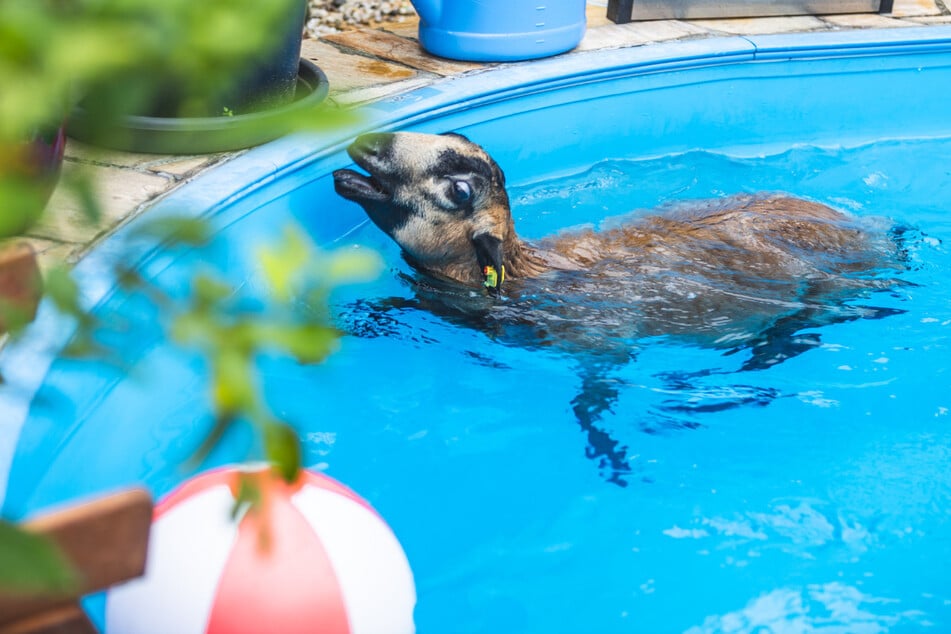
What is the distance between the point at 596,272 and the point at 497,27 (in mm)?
2694

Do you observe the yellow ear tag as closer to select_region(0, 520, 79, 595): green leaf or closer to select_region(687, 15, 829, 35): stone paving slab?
select_region(0, 520, 79, 595): green leaf

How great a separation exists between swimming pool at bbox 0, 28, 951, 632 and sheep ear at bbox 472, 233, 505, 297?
0.40m

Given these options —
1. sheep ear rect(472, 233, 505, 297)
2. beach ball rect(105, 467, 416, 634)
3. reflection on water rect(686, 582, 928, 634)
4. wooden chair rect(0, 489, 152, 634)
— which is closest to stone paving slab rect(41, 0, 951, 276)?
sheep ear rect(472, 233, 505, 297)

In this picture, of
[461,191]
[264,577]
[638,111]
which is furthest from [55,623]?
[638,111]

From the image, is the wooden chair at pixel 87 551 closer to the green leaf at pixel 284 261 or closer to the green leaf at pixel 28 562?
the green leaf at pixel 28 562

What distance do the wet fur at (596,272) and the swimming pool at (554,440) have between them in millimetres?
105

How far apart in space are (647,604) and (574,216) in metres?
3.49

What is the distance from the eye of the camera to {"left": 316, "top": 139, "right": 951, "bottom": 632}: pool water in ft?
12.4

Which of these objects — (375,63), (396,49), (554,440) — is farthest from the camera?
(396,49)

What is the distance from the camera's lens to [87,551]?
1946mm

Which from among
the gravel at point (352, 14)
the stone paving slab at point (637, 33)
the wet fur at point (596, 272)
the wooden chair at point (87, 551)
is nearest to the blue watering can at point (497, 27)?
the stone paving slab at point (637, 33)

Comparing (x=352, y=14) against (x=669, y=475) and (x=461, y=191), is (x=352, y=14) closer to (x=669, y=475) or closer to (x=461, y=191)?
(x=461, y=191)

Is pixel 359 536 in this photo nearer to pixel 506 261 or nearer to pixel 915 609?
pixel 915 609

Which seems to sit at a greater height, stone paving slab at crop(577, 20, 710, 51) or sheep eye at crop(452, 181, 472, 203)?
stone paving slab at crop(577, 20, 710, 51)
